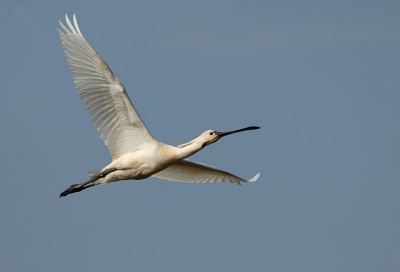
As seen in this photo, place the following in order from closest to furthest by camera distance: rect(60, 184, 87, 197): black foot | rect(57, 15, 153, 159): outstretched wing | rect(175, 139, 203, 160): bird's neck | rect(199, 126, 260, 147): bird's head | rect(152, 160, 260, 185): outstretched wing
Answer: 1. rect(57, 15, 153, 159): outstretched wing
2. rect(175, 139, 203, 160): bird's neck
3. rect(199, 126, 260, 147): bird's head
4. rect(60, 184, 87, 197): black foot
5. rect(152, 160, 260, 185): outstretched wing

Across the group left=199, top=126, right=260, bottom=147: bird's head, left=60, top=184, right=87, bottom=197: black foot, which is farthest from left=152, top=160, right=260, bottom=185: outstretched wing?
left=60, top=184, right=87, bottom=197: black foot

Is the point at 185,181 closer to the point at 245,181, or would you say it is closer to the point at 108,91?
the point at 245,181

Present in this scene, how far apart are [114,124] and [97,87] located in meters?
1.12

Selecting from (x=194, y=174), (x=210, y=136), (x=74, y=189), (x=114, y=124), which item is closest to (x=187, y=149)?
(x=210, y=136)

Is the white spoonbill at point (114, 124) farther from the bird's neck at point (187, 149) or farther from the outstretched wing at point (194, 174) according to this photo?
the outstretched wing at point (194, 174)

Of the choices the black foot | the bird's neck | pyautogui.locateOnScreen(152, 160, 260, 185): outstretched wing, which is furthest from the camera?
pyautogui.locateOnScreen(152, 160, 260, 185): outstretched wing

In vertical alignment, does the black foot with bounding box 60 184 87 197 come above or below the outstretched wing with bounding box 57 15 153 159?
below

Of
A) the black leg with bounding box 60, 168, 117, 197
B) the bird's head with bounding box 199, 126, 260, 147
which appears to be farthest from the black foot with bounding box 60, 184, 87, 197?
the bird's head with bounding box 199, 126, 260, 147

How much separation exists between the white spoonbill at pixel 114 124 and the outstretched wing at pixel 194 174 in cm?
262

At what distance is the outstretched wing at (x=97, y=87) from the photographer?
2514cm

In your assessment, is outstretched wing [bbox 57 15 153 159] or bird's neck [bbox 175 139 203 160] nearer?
outstretched wing [bbox 57 15 153 159]

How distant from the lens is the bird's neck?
84.0ft

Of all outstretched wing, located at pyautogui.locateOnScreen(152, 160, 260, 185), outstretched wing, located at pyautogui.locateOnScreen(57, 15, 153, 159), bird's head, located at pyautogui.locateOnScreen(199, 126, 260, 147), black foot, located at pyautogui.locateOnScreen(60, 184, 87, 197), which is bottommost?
outstretched wing, located at pyautogui.locateOnScreen(152, 160, 260, 185)

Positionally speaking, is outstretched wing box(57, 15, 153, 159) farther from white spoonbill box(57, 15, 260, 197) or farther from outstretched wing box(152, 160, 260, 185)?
outstretched wing box(152, 160, 260, 185)
